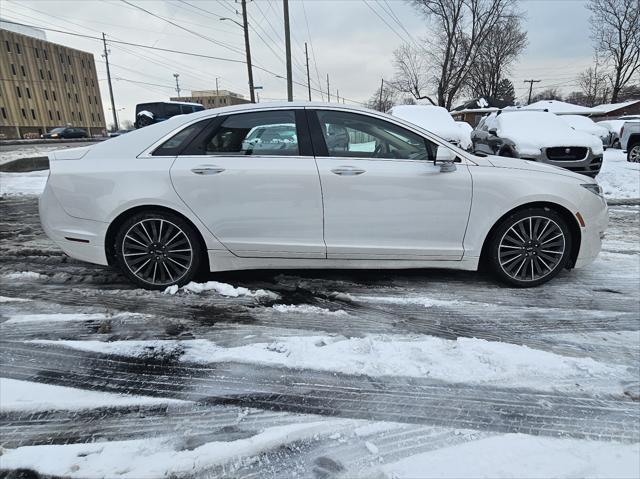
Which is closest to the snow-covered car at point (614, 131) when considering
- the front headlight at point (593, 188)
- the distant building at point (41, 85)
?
the front headlight at point (593, 188)

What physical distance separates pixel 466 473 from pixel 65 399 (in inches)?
85.3

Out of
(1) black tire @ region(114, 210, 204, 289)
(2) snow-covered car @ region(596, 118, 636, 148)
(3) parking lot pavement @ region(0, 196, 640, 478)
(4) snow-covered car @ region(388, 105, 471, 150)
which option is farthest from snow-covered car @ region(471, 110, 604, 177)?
(2) snow-covered car @ region(596, 118, 636, 148)

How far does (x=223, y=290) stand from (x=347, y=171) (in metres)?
1.55

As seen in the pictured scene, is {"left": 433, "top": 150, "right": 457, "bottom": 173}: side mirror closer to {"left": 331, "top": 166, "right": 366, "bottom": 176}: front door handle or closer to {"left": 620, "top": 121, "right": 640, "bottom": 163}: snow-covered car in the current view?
{"left": 331, "top": 166, "right": 366, "bottom": 176}: front door handle

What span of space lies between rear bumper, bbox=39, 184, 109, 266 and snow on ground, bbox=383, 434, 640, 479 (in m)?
3.08

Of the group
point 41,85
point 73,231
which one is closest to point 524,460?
point 73,231

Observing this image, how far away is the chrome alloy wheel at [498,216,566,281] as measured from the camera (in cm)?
366

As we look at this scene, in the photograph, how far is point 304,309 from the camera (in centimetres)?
336

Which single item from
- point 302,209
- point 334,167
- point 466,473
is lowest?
point 466,473

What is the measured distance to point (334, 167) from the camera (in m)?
3.47

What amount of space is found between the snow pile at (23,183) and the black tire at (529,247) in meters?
8.57

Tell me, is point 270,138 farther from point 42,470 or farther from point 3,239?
point 3,239

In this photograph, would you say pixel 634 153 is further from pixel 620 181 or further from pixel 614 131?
pixel 614 131

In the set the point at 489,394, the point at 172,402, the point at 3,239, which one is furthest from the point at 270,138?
the point at 3,239
